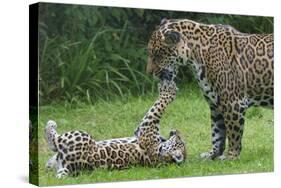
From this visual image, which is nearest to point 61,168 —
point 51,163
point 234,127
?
point 51,163

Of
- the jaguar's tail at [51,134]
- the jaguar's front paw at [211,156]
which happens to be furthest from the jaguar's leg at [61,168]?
the jaguar's front paw at [211,156]

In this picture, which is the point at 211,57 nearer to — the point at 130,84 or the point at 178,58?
the point at 178,58

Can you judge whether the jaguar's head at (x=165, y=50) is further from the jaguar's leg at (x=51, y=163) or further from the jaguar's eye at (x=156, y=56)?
the jaguar's leg at (x=51, y=163)

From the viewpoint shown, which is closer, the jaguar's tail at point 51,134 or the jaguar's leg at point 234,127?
the jaguar's tail at point 51,134

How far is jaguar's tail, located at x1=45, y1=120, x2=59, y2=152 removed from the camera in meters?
8.69

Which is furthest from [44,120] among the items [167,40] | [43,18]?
[167,40]

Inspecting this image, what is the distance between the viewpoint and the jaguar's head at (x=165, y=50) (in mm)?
9453

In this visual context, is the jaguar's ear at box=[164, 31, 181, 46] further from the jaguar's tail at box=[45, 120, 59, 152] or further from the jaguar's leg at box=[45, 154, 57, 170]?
the jaguar's leg at box=[45, 154, 57, 170]

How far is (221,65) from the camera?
959 cm

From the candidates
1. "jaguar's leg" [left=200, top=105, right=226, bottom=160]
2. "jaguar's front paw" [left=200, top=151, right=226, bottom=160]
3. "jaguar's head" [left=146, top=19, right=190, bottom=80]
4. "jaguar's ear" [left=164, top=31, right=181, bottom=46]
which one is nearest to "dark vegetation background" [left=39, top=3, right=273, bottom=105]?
"jaguar's head" [left=146, top=19, right=190, bottom=80]

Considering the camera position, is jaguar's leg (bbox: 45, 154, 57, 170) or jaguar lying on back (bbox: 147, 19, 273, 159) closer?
jaguar's leg (bbox: 45, 154, 57, 170)

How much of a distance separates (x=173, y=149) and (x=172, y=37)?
52.7 inches

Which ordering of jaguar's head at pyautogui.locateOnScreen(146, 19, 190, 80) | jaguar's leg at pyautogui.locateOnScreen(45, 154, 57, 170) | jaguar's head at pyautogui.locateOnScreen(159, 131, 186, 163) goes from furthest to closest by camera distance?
jaguar's head at pyautogui.locateOnScreen(146, 19, 190, 80)
jaguar's head at pyautogui.locateOnScreen(159, 131, 186, 163)
jaguar's leg at pyautogui.locateOnScreen(45, 154, 57, 170)

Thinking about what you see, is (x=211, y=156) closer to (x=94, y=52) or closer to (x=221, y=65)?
(x=221, y=65)
